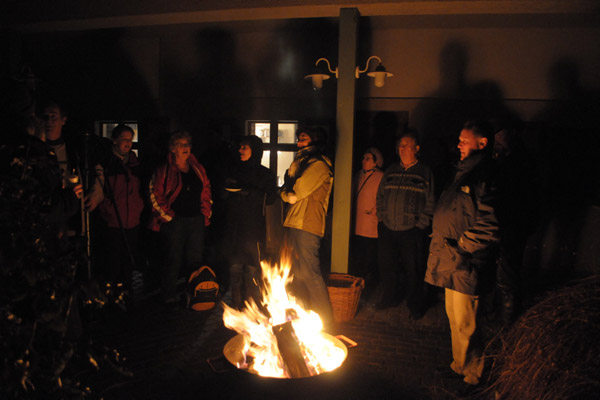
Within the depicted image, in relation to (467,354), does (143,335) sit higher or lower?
lower

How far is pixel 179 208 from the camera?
17.5 ft

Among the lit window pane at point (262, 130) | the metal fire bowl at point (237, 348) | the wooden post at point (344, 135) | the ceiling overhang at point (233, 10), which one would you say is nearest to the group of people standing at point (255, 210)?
the wooden post at point (344, 135)

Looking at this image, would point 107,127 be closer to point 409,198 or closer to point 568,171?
point 409,198

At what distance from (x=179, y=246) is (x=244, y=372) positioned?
277 centimetres

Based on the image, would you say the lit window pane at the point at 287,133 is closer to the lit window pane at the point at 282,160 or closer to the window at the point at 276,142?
the window at the point at 276,142

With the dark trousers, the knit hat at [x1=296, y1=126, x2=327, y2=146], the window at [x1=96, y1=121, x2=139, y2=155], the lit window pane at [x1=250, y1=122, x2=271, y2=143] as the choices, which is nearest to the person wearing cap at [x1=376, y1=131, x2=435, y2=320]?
the dark trousers

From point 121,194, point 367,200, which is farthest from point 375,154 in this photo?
point 121,194

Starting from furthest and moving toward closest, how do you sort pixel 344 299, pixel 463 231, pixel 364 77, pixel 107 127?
1. pixel 107 127
2. pixel 364 77
3. pixel 344 299
4. pixel 463 231

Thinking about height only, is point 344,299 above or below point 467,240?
below

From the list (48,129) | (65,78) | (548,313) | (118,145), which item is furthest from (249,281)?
(65,78)

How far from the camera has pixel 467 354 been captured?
3.70m

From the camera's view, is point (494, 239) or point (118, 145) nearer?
point (494, 239)

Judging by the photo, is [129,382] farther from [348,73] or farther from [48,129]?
[348,73]

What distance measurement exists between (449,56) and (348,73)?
7.54 feet
